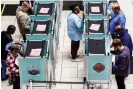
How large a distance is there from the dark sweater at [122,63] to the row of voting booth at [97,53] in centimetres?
30

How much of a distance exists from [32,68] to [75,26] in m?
2.49

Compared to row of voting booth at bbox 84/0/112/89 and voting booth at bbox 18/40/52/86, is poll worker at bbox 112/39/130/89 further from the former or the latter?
voting booth at bbox 18/40/52/86

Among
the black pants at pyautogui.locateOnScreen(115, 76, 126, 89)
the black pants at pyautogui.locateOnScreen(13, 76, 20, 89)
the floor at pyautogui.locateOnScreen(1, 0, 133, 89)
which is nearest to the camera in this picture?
the black pants at pyautogui.locateOnScreen(13, 76, 20, 89)

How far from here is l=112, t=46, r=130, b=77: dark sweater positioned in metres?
8.21

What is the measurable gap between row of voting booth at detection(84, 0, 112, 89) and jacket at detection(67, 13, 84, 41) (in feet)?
1.65

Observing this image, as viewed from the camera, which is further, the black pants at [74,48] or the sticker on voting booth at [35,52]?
the black pants at [74,48]

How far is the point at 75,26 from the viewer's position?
9844mm

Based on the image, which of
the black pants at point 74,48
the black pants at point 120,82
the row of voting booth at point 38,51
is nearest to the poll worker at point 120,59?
the black pants at point 120,82

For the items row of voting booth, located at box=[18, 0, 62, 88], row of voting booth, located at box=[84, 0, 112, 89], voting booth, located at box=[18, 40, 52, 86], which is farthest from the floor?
voting booth, located at box=[18, 40, 52, 86]

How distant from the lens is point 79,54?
10758 mm

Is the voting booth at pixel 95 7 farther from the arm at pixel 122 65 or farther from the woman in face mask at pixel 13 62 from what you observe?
the woman in face mask at pixel 13 62

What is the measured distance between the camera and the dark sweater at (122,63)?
8.21 meters

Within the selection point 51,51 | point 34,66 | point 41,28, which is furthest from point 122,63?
point 41,28

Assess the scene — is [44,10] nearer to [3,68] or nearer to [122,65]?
[3,68]
